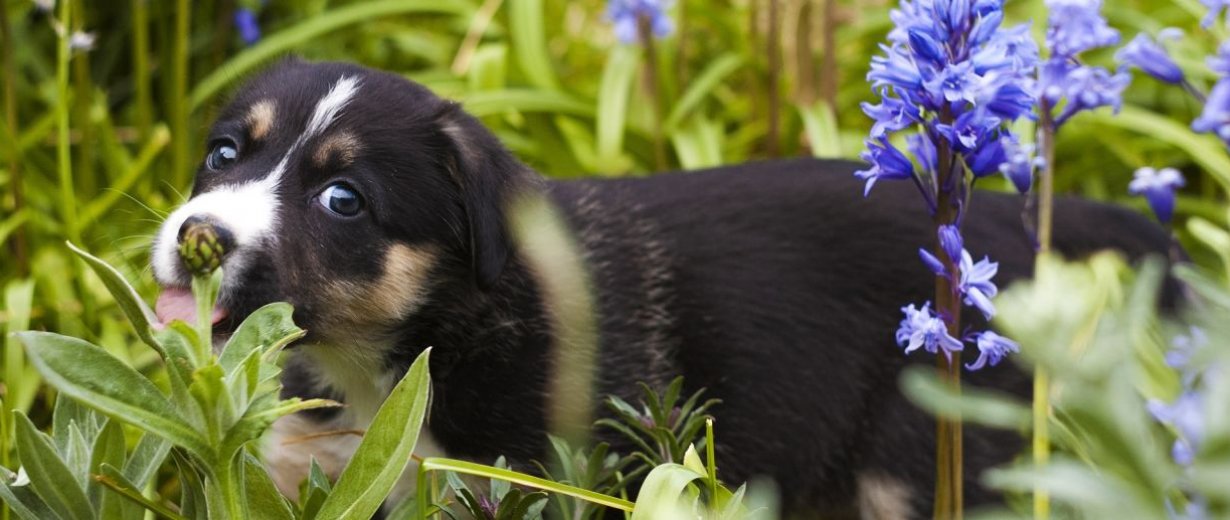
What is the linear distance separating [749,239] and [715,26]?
259 cm

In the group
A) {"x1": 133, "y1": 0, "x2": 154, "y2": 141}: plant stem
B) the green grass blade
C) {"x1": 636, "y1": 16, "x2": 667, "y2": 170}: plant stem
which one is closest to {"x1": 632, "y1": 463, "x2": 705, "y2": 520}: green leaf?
the green grass blade

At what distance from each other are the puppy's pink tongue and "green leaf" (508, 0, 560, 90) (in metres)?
2.87

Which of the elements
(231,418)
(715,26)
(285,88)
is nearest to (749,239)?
(285,88)

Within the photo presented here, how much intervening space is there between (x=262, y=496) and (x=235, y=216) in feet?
2.43

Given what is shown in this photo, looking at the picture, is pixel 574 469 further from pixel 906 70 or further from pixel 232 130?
pixel 232 130

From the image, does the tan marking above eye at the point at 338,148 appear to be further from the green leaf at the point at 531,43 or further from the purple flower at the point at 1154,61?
the green leaf at the point at 531,43

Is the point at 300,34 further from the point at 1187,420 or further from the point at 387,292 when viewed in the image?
the point at 1187,420

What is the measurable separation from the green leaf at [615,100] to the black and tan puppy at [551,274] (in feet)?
4.08

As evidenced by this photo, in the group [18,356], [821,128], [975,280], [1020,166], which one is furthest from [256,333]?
[821,128]

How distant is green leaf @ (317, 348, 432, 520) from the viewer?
7.09 feet

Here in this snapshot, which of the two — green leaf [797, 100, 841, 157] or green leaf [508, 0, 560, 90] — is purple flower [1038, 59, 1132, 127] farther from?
green leaf [508, 0, 560, 90]

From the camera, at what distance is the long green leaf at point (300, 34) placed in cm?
577

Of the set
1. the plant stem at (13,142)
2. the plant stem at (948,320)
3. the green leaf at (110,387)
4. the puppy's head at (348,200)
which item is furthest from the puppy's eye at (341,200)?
the plant stem at (13,142)

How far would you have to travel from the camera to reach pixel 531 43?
19.1 ft
